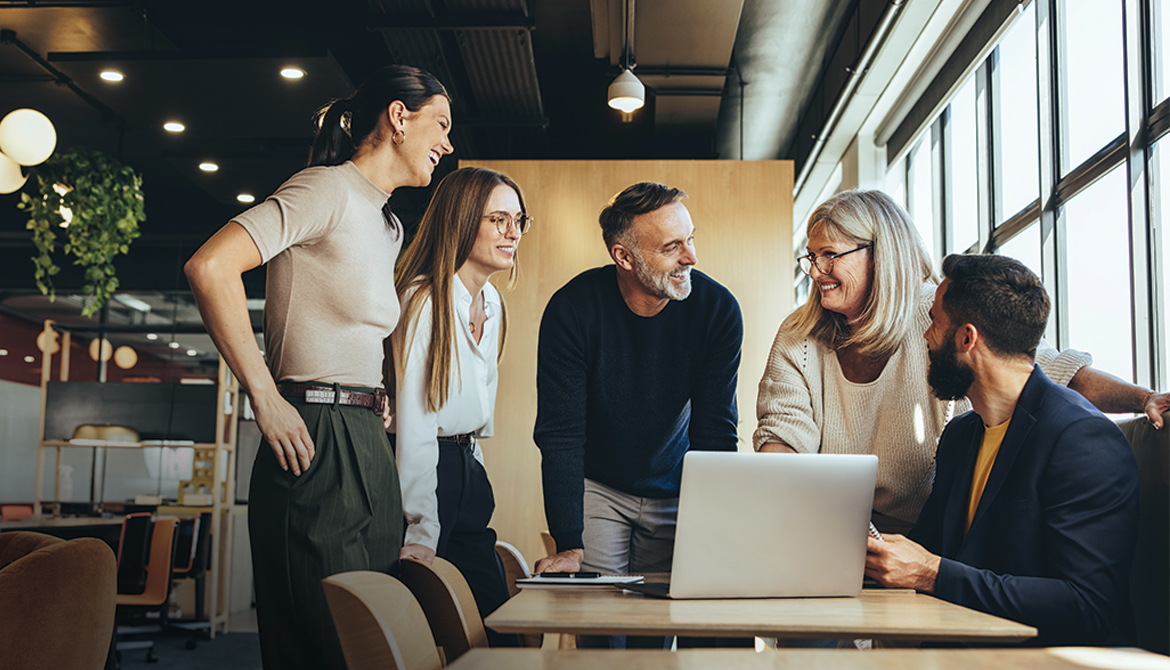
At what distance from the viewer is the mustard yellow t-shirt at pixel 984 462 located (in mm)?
1954

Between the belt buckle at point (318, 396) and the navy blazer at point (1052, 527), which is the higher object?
the belt buckle at point (318, 396)

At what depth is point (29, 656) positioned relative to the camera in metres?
1.88

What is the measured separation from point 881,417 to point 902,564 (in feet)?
2.21

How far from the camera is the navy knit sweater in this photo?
7.73 ft

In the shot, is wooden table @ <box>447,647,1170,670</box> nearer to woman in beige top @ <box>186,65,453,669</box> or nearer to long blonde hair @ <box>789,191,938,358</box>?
woman in beige top @ <box>186,65,453,669</box>

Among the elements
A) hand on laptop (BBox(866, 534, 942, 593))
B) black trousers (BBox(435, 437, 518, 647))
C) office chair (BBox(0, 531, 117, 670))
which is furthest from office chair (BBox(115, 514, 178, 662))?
hand on laptop (BBox(866, 534, 942, 593))

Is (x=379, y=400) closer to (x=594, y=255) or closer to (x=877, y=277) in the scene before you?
(x=877, y=277)

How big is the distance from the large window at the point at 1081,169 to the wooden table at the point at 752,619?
238 centimetres

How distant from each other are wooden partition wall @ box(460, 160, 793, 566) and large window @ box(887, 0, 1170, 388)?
124cm

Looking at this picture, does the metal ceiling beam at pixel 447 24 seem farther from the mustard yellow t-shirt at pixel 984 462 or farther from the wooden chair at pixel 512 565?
the mustard yellow t-shirt at pixel 984 462

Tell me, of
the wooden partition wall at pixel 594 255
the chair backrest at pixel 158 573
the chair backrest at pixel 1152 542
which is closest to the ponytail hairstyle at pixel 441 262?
the chair backrest at pixel 1152 542

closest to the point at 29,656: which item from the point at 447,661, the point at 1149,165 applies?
the point at 447,661

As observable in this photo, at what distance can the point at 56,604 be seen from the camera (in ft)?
6.47

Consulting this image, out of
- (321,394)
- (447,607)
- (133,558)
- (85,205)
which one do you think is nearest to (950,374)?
(447,607)
